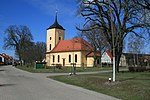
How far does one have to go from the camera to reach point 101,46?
64125mm

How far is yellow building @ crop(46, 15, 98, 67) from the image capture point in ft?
264

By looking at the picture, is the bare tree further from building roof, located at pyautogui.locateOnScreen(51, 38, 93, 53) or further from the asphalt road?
building roof, located at pyautogui.locateOnScreen(51, 38, 93, 53)

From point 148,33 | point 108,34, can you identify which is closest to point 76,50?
point 108,34

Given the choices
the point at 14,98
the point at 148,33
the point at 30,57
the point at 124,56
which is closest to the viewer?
the point at 14,98

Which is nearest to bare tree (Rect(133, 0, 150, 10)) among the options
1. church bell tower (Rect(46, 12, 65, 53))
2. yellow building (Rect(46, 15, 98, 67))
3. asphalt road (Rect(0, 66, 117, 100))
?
asphalt road (Rect(0, 66, 117, 100))

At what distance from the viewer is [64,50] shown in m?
85.7

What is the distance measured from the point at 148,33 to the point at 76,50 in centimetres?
5196

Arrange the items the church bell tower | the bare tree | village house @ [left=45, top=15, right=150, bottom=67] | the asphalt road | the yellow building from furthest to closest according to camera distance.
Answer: the church bell tower < the yellow building < village house @ [left=45, top=15, right=150, bottom=67] < the bare tree < the asphalt road

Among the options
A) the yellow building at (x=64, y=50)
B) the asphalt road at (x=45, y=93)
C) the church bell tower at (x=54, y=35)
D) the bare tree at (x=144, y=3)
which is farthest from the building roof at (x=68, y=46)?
the asphalt road at (x=45, y=93)

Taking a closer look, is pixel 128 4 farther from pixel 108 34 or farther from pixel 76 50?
pixel 76 50

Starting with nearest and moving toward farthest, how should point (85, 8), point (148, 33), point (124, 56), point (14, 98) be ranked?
point (14, 98) → point (148, 33) → point (85, 8) → point (124, 56)

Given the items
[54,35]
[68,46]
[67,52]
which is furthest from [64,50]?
[54,35]

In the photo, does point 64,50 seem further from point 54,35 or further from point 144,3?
point 144,3

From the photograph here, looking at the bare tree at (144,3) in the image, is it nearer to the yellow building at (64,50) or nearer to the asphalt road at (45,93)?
the asphalt road at (45,93)
